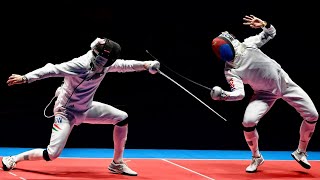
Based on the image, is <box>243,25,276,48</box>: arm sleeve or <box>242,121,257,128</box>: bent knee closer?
<box>242,121,257,128</box>: bent knee

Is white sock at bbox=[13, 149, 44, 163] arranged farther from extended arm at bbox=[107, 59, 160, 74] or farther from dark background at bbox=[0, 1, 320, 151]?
dark background at bbox=[0, 1, 320, 151]

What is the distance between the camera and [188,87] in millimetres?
8484

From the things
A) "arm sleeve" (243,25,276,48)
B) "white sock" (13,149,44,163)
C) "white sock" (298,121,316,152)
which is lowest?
"white sock" (13,149,44,163)

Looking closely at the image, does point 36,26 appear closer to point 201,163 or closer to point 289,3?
point 201,163

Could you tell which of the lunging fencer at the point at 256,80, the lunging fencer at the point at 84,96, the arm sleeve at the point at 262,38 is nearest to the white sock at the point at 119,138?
the lunging fencer at the point at 84,96

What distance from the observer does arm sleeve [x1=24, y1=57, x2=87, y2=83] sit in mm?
5629

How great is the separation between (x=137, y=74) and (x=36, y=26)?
1412 mm

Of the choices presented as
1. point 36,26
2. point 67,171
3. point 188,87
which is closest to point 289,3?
point 188,87

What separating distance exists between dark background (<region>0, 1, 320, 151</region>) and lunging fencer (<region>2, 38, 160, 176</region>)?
1854 millimetres

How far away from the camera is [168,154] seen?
7781 mm

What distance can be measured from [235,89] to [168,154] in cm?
178

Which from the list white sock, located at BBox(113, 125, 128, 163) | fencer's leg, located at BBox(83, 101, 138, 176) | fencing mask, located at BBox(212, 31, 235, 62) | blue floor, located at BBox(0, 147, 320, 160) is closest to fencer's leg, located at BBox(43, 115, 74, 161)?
fencer's leg, located at BBox(83, 101, 138, 176)

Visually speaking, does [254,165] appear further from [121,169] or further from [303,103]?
[121,169]

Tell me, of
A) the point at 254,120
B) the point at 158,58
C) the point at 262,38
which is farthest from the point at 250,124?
the point at 158,58
